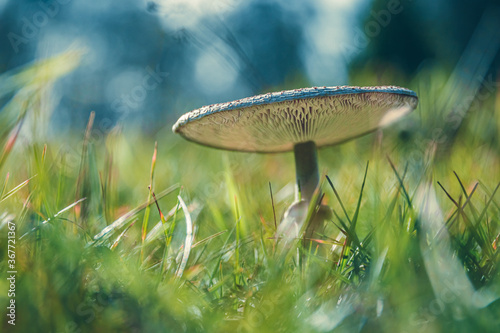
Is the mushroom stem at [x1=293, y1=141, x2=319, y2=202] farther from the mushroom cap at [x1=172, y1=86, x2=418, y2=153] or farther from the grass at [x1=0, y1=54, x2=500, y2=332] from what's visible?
the grass at [x1=0, y1=54, x2=500, y2=332]

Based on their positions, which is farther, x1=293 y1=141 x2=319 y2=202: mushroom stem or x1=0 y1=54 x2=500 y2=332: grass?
x1=293 y1=141 x2=319 y2=202: mushroom stem

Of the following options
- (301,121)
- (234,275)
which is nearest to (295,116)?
(301,121)

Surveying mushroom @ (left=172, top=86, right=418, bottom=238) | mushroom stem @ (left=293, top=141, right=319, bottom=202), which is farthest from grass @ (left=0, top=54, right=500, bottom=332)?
mushroom stem @ (left=293, top=141, right=319, bottom=202)

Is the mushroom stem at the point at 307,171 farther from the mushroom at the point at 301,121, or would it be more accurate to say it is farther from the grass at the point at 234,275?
the grass at the point at 234,275

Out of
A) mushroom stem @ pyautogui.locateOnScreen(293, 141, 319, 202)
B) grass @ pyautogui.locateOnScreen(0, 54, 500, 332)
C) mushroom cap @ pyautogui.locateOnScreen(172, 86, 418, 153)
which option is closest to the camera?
grass @ pyautogui.locateOnScreen(0, 54, 500, 332)

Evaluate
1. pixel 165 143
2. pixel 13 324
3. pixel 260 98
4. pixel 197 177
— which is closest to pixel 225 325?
pixel 13 324

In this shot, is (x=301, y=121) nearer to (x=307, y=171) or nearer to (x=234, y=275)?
(x=307, y=171)

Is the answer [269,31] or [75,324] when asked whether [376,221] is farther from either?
[269,31]
